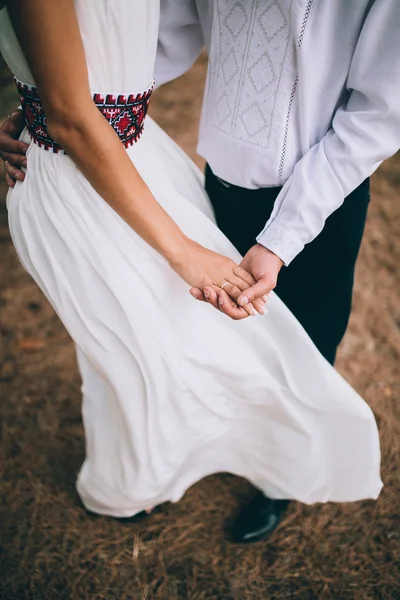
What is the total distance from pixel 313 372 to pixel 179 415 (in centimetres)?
34

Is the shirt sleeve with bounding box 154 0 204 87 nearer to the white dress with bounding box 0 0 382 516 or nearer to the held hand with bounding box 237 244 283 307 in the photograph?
the white dress with bounding box 0 0 382 516

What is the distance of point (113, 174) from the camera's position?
0.97m

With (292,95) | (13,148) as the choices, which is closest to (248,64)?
(292,95)

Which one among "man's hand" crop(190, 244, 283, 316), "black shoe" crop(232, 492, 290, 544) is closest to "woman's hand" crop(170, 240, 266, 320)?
"man's hand" crop(190, 244, 283, 316)

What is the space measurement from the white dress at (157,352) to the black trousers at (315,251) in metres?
0.09

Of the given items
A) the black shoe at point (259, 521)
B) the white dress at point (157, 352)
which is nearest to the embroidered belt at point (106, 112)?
the white dress at point (157, 352)

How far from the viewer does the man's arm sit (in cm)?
95

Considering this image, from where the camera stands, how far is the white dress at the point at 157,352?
3.49 feet

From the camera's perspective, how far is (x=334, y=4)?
970 mm

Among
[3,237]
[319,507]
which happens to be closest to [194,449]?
[319,507]

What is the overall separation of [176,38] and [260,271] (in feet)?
2.05

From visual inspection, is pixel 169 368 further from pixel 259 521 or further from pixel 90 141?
pixel 259 521

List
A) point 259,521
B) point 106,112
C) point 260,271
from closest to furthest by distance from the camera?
point 106,112
point 260,271
point 259,521

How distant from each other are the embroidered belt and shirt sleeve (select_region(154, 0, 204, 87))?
25 cm
